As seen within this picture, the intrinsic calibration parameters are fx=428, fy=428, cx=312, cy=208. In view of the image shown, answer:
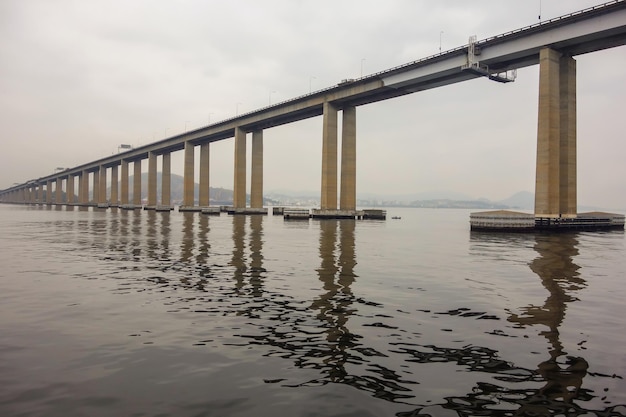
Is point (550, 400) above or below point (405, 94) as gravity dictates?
below

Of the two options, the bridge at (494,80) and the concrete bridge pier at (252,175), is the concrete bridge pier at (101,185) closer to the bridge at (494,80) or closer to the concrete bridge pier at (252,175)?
the bridge at (494,80)

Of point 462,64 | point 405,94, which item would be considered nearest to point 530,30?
point 462,64

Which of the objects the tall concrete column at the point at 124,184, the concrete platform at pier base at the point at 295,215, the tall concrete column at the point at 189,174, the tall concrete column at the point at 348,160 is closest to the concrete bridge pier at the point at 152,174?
the tall concrete column at the point at 124,184

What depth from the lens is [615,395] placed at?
6.37m

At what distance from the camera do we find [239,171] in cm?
11275

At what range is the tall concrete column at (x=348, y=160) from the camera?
283 feet

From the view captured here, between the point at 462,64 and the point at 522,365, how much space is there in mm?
66552

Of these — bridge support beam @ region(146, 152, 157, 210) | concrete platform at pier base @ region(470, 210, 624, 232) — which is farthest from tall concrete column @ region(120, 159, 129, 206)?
concrete platform at pier base @ region(470, 210, 624, 232)

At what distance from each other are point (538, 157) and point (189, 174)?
10258 centimetres

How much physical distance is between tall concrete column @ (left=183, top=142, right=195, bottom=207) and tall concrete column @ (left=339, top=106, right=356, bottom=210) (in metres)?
62.6

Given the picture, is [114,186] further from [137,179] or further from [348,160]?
[348,160]

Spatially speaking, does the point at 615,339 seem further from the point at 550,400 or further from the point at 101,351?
the point at 101,351

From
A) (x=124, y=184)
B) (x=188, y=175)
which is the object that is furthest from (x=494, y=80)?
(x=124, y=184)

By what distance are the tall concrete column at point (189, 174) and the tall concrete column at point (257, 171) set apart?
97.5 ft
